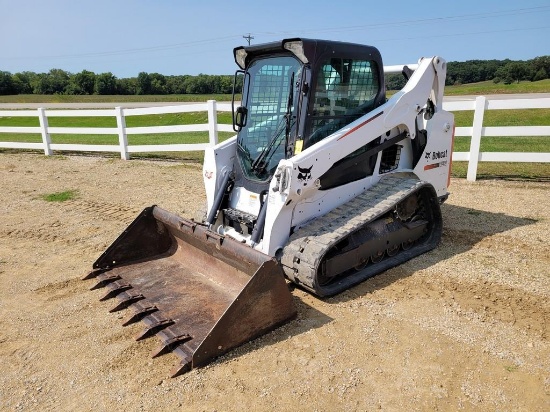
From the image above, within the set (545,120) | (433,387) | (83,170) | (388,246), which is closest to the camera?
(433,387)

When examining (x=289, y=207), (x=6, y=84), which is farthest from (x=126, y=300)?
(x=6, y=84)

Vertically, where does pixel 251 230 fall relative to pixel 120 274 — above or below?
above

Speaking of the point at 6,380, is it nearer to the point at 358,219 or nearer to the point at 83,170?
the point at 358,219

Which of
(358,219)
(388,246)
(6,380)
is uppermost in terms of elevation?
(358,219)

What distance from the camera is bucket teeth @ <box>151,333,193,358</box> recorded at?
10.9 ft

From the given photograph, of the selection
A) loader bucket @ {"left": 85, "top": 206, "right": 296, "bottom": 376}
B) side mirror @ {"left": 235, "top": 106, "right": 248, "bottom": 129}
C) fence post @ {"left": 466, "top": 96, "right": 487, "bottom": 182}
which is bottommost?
loader bucket @ {"left": 85, "top": 206, "right": 296, "bottom": 376}

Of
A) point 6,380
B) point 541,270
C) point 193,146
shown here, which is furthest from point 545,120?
point 6,380

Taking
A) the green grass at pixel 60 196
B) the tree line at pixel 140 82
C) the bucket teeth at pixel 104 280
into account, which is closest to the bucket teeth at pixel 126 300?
the bucket teeth at pixel 104 280

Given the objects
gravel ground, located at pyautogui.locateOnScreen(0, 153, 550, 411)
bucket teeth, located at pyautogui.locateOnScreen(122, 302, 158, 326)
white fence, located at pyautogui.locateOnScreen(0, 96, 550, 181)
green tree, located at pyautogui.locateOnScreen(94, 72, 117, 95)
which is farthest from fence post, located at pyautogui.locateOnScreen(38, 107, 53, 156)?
green tree, located at pyautogui.locateOnScreen(94, 72, 117, 95)

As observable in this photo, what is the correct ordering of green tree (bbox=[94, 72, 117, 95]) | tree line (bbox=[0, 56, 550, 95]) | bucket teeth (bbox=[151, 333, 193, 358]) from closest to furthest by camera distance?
bucket teeth (bbox=[151, 333, 193, 358]), tree line (bbox=[0, 56, 550, 95]), green tree (bbox=[94, 72, 117, 95])

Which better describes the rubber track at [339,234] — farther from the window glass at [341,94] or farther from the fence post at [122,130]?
the fence post at [122,130]

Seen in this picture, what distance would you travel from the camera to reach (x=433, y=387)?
9.74ft

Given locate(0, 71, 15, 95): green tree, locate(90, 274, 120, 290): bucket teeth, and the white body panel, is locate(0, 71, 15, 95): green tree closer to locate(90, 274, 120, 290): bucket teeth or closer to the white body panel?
the white body panel

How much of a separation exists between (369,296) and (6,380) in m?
3.10
